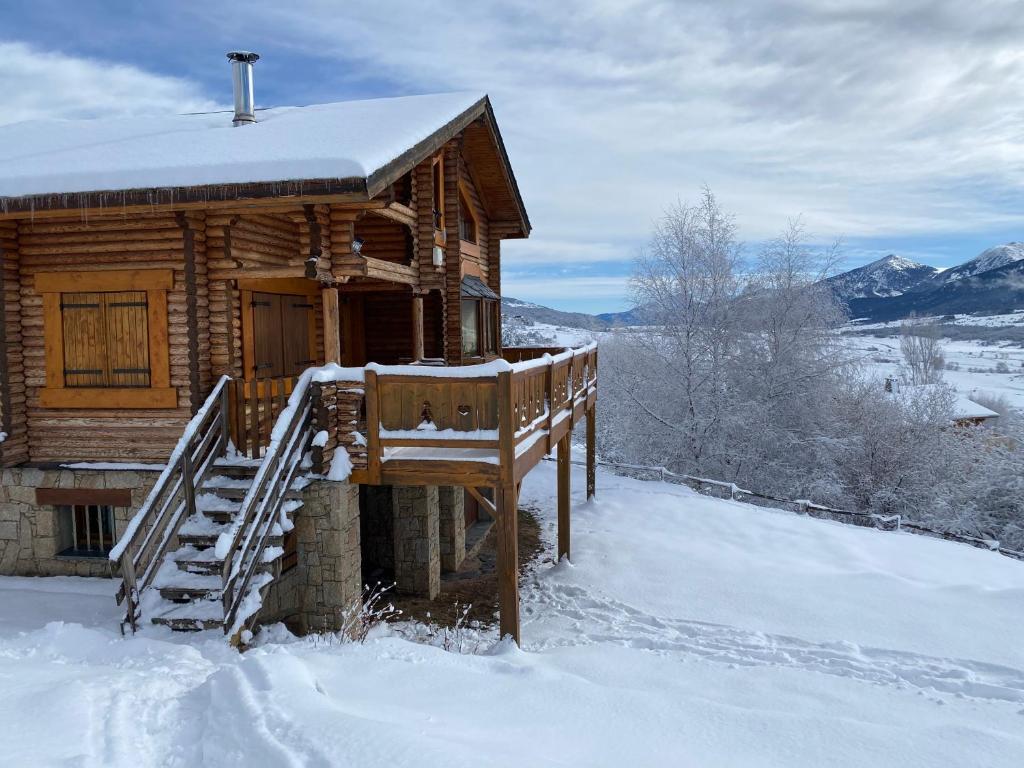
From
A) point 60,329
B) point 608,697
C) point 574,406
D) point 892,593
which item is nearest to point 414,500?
point 574,406

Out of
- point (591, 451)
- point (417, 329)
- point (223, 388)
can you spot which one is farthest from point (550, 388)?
point (591, 451)

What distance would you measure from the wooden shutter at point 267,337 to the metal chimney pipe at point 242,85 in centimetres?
340

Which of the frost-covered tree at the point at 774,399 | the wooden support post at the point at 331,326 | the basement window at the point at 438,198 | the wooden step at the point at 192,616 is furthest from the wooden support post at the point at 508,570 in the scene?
the frost-covered tree at the point at 774,399

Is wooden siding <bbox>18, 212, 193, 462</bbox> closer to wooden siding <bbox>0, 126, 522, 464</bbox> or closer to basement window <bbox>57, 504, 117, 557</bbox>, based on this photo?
wooden siding <bbox>0, 126, 522, 464</bbox>

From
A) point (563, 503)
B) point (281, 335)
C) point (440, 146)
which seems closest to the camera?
point (440, 146)

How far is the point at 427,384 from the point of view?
26.9ft

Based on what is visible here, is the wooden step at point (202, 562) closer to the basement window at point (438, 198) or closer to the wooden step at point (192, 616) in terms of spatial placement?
the wooden step at point (192, 616)

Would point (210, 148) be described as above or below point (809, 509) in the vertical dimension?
above

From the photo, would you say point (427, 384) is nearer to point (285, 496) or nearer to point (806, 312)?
point (285, 496)

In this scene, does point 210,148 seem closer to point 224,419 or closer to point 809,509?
point 224,419

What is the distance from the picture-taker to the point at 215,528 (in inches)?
317

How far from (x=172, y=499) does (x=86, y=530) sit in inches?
128

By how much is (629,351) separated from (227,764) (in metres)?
25.8

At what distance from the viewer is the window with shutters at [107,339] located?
9.41m
